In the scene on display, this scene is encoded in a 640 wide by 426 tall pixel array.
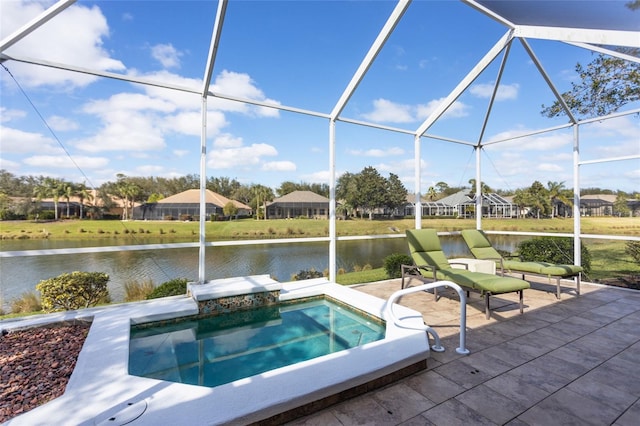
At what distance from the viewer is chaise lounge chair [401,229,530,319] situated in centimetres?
385

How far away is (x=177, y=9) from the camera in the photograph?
4207 millimetres

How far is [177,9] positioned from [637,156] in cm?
745

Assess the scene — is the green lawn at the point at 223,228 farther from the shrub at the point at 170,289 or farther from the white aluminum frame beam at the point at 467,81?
the white aluminum frame beam at the point at 467,81

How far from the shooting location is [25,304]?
443 centimetres

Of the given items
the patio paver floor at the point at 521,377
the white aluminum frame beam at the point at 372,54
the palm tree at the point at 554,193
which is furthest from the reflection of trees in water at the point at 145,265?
the palm tree at the point at 554,193

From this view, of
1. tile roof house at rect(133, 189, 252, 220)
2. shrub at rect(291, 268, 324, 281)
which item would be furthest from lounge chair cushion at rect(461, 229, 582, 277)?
tile roof house at rect(133, 189, 252, 220)

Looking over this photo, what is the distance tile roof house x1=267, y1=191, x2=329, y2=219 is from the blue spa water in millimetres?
2307

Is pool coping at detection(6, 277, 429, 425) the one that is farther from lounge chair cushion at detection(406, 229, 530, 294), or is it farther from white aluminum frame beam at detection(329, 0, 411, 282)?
white aluminum frame beam at detection(329, 0, 411, 282)

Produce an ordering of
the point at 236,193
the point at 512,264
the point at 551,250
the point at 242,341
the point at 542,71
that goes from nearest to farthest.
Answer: the point at 242,341, the point at 542,71, the point at 512,264, the point at 236,193, the point at 551,250

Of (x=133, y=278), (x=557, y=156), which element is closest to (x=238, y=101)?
(x=133, y=278)

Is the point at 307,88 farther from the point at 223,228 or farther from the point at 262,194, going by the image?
the point at 223,228

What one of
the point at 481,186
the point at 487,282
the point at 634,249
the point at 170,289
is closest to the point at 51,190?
the point at 170,289

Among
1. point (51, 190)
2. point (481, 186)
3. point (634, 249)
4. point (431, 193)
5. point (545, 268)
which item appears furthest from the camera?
point (431, 193)

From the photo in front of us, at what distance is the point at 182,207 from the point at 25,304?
99.6 inches
